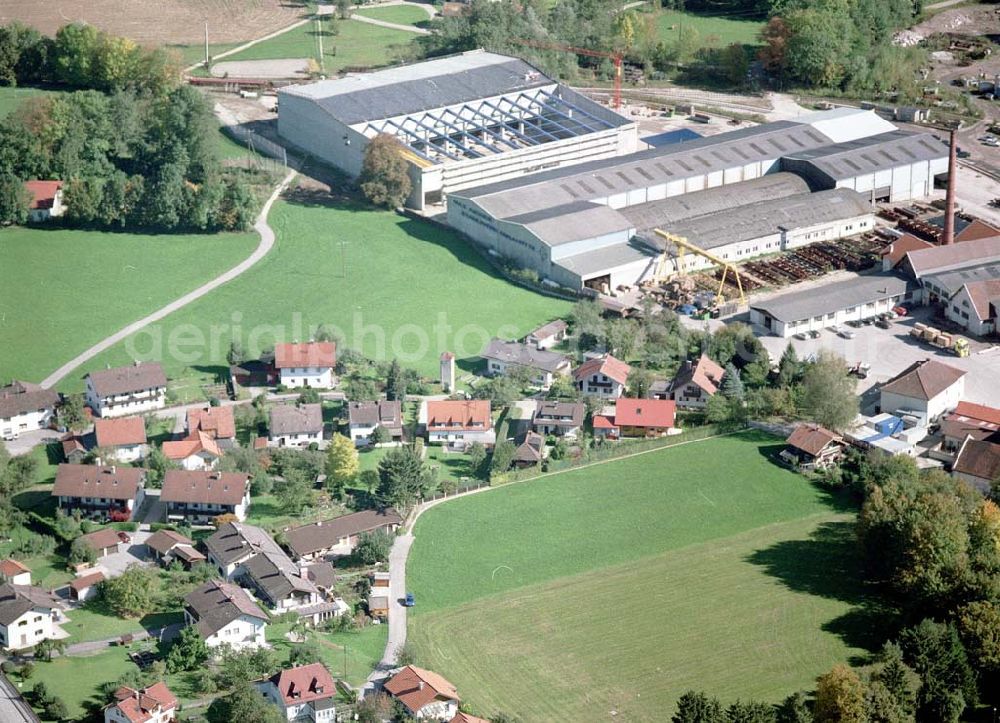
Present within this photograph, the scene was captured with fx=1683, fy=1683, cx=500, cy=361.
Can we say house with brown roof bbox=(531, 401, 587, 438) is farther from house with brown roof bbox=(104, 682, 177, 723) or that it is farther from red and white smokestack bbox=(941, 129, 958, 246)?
red and white smokestack bbox=(941, 129, 958, 246)

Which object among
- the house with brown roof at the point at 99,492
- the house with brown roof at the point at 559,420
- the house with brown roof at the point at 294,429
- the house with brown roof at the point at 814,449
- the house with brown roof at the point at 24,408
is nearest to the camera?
the house with brown roof at the point at 99,492

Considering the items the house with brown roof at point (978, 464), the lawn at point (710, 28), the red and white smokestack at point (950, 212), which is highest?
the lawn at point (710, 28)

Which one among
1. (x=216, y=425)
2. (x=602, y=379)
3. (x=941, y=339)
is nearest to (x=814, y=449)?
(x=602, y=379)

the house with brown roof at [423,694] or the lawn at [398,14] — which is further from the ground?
the lawn at [398,14]

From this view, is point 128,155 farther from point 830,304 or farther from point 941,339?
point 941,339

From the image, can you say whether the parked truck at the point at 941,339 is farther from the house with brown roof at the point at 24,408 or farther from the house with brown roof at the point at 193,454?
the house with brown roof at the point at 24,408

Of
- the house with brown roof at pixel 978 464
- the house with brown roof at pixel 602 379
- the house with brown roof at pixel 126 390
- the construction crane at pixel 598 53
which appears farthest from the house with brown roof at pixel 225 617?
the construction crane at pixel 598 53
